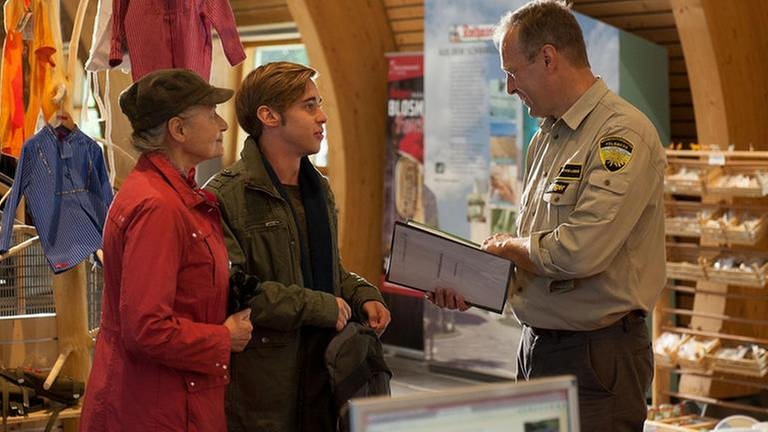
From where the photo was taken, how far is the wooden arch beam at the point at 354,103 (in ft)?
27.2

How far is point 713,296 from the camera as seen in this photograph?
20.7 feet

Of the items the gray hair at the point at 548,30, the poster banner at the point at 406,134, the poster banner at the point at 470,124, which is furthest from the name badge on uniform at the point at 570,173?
the poster banner at the point at 406,134

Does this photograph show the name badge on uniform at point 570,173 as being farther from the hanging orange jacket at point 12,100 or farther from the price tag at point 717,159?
the price tag at point 717,159

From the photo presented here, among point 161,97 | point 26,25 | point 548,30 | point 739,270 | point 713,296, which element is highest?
point 26,25

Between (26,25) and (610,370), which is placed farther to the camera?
(26,25)

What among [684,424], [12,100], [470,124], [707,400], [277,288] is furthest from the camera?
[470,124]

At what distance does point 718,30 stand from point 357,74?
3156mm

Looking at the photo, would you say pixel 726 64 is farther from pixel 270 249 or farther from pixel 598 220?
pixel 270 249

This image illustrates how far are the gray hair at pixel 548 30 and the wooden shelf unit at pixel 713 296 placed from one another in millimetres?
2747

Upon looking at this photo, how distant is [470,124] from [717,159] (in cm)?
219

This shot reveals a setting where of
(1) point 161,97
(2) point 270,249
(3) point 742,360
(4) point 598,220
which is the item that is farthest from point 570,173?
(3) point 742,360

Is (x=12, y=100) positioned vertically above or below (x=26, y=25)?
below

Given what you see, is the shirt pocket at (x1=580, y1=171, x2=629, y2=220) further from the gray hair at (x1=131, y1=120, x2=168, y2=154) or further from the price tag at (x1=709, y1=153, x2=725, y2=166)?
the price tag at (x1=709, y1=153, x2=725, y2=166)

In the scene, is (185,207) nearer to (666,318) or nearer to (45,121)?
(45,121)
